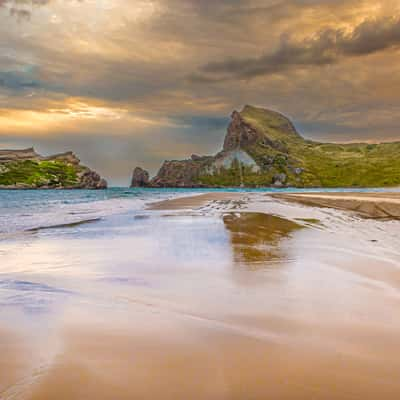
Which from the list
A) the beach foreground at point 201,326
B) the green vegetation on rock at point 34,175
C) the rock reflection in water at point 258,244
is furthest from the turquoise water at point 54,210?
the green vegetation on rock at point 34,175

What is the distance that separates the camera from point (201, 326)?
3520 mm

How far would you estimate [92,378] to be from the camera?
246 centimetres

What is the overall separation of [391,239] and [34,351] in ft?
32.2

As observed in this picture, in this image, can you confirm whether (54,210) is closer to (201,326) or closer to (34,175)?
(201,326)

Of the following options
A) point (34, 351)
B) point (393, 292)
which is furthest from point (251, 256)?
point (34, 351)

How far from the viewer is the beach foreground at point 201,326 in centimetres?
240

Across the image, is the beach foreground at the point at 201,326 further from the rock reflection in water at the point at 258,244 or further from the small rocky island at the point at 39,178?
the small rocky island at the point at 39,178

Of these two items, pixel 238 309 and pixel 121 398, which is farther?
pixel 238 309

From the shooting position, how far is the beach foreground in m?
2.40

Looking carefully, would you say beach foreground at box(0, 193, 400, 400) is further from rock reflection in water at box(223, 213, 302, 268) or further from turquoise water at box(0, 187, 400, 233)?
turquoise water at box(0, 187, 400, 233)

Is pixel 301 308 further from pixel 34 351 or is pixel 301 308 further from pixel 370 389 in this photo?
pixel 34 351

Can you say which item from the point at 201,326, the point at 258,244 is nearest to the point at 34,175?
the point at 258,244

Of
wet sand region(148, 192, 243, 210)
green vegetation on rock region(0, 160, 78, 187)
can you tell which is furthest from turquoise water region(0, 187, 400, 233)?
green vegetation on rock region(0, 160, 78, 187)

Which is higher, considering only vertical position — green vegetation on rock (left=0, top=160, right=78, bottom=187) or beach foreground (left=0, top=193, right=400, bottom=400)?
green vegetation on rock (left=0, top=160, right=78, bottom=187)
